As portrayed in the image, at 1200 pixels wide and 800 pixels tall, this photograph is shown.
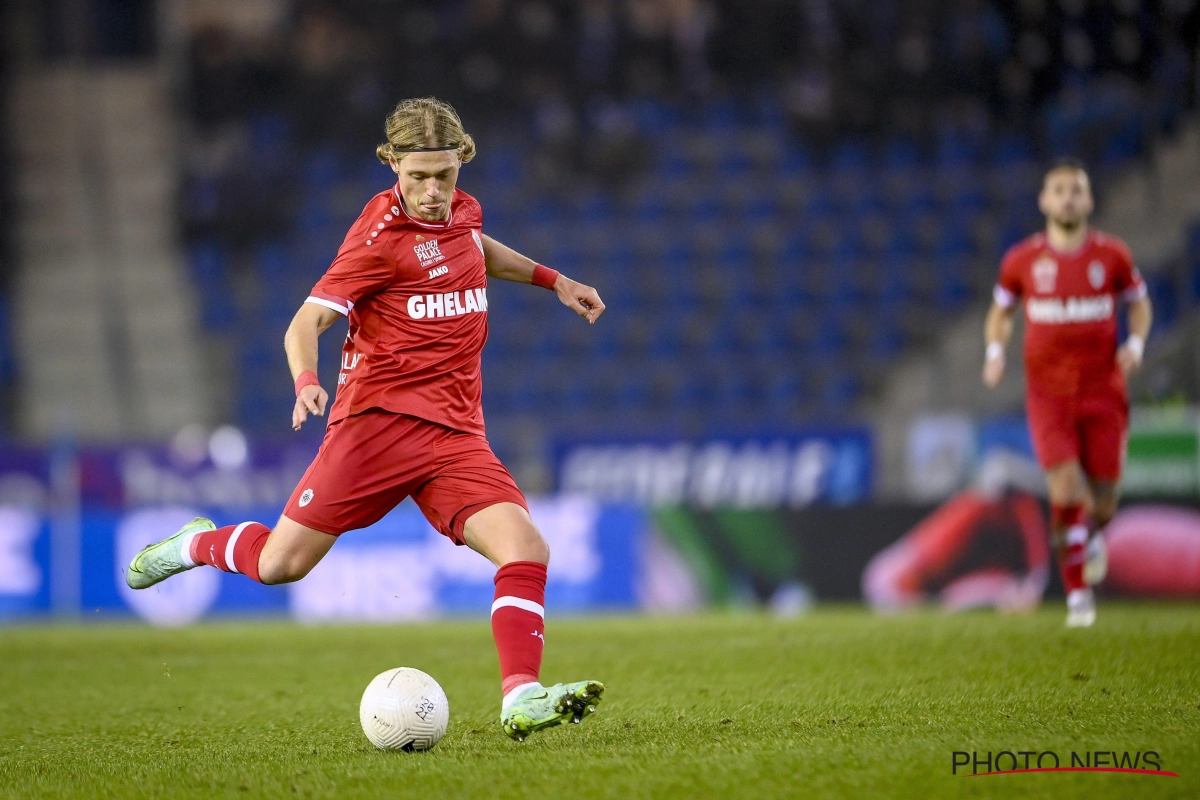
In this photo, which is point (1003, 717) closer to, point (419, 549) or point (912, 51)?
point (419, 549)

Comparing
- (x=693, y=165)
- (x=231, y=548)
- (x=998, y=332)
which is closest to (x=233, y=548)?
(x=231, y=548)

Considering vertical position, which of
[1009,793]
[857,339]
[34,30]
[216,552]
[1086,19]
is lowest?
[1009,793]

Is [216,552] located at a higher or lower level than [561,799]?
higher

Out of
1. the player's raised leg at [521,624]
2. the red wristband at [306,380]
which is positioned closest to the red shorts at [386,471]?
the player's raised leg at [521,624]

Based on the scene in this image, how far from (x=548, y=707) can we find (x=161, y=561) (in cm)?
190

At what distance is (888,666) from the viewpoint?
6.48m

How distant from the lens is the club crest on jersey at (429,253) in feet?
16.3

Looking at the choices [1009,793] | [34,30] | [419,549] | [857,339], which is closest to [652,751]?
[1009,793]

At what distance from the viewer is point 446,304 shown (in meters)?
5.04

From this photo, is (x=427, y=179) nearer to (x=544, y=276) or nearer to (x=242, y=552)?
(x=544, y=276)

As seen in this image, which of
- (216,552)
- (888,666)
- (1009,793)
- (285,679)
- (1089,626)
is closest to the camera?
(1009,793)

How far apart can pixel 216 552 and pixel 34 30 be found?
1787cm

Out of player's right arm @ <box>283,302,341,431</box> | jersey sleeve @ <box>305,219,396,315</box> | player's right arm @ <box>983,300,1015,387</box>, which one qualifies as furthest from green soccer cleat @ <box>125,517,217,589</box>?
player's right arm @ <box>983,300,1015,387</box>

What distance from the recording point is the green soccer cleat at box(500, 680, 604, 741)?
440cm
